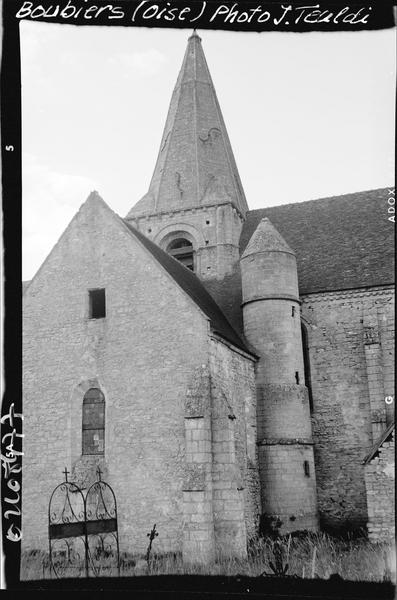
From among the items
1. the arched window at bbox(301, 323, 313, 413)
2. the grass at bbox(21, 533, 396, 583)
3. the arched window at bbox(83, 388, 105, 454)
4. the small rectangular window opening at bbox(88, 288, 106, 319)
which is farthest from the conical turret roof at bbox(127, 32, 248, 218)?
the grass at bbox(21, 533, 396, 583)

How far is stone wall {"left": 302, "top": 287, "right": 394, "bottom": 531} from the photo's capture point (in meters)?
18.6

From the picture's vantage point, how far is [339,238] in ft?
72.3

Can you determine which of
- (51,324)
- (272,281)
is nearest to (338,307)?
(272,281)

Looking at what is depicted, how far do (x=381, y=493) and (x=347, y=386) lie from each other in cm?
444

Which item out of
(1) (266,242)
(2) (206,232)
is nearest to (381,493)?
(1) (266,242)

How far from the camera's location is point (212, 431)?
14.9 m

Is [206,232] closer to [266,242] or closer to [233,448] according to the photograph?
[266,242]

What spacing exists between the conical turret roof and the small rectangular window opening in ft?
27.7

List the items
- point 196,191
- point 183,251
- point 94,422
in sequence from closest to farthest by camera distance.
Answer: point 94,422, point 183,251, point 196,191

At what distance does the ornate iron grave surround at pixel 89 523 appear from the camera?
1394 centimetres

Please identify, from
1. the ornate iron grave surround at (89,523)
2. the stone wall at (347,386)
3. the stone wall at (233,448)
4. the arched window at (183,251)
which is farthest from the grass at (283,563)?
the arched window at (183,251)

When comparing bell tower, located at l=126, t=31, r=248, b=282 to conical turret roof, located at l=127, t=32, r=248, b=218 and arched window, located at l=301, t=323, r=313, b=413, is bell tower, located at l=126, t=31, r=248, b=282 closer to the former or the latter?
conical turret roof, located at l=127, t=32, r=248, b=218

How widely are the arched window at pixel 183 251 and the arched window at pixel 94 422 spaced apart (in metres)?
9.01

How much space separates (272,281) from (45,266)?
6.45 metres
